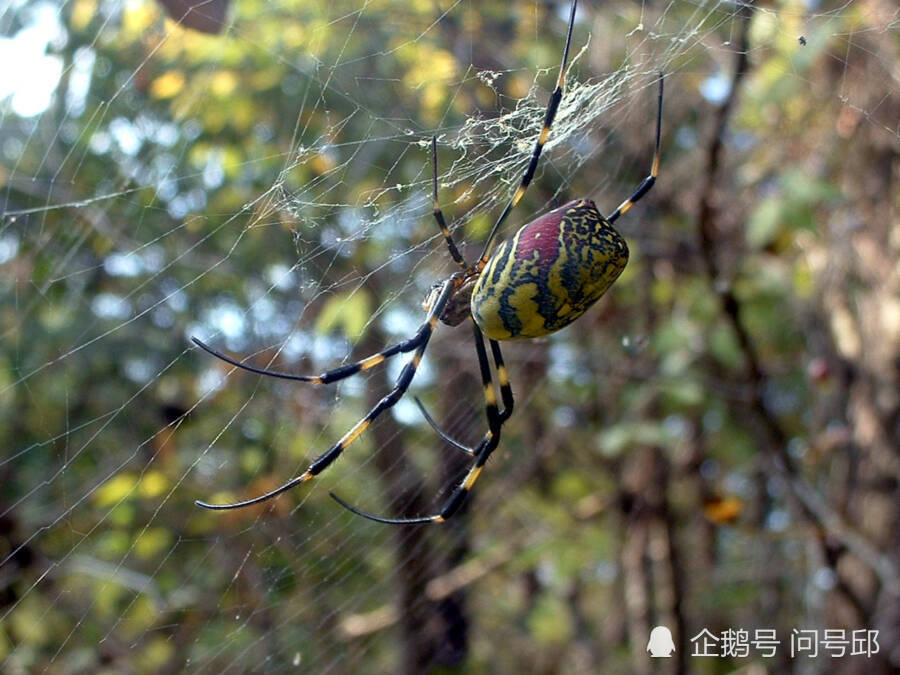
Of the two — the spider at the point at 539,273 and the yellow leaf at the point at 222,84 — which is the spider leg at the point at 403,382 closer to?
the spider at the point at 539,273

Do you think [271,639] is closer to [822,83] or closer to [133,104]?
[133,104]

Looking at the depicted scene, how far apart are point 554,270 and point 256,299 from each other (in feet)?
6.68

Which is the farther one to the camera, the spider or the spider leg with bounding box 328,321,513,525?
the spider leg with bounding box 328,321,513,525

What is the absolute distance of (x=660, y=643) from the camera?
3.48 metres

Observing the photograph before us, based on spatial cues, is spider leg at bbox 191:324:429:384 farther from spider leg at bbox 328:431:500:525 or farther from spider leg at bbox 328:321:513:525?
spider leg at bbox 328:431:500:525

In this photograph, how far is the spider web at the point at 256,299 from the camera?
254 centimetres

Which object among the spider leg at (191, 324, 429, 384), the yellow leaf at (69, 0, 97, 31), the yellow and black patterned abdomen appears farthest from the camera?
the yellow leaf at (69, 0, 97, 31)

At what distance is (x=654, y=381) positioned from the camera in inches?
116

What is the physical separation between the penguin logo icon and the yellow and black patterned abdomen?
2.32 m

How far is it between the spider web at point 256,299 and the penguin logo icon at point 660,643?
0.61 metres

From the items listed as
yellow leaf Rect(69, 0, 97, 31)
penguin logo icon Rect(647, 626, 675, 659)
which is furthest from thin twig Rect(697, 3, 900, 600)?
yellow leaf Rect(69, 0, 97, 31)

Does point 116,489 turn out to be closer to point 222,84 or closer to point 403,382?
point 403,382

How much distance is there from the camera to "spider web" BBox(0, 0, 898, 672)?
8.32 ft

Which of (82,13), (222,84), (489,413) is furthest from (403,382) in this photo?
(82,13)
